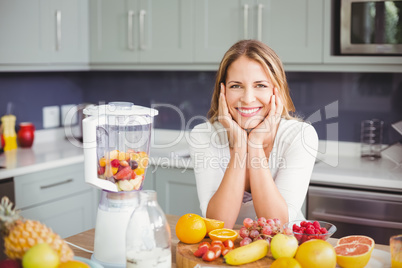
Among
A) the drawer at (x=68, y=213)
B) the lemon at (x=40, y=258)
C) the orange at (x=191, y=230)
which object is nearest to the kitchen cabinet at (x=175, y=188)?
the drawer at (x=68, y=213)

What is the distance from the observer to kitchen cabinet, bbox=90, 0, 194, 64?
303cm

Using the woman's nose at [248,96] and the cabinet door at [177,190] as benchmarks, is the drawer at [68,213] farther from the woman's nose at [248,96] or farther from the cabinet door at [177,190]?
the woman's nose at [248,96]

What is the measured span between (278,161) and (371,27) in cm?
109

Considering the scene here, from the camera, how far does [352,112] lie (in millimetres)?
2984

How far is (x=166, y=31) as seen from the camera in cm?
308

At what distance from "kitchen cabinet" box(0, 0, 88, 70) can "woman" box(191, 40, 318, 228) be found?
145 cm

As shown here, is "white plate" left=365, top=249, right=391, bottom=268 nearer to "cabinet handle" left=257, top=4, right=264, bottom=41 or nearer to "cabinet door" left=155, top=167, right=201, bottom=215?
"cabinet door" left=155, top=167, right=201, bottom=215

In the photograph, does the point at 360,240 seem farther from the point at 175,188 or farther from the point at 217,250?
the point at 175,188

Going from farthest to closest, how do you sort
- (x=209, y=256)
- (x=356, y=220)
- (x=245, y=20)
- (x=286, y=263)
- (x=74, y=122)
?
(x=74, y=122) → (x=245, y=20) → (x=356, y=220) → (x=209, y=256) → (x=286, y=263)

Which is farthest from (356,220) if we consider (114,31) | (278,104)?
(114,31)

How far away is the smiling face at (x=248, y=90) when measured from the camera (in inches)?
71.4

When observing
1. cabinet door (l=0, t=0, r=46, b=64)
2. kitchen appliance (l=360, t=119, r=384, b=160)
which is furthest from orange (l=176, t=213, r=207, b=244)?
cabinet door (l=0, t=0, r=46, b=64)

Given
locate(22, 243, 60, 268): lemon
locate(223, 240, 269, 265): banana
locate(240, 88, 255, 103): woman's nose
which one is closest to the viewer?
locate(22, 243, 60, 268): lemon

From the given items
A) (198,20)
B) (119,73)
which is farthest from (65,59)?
(198,20)
